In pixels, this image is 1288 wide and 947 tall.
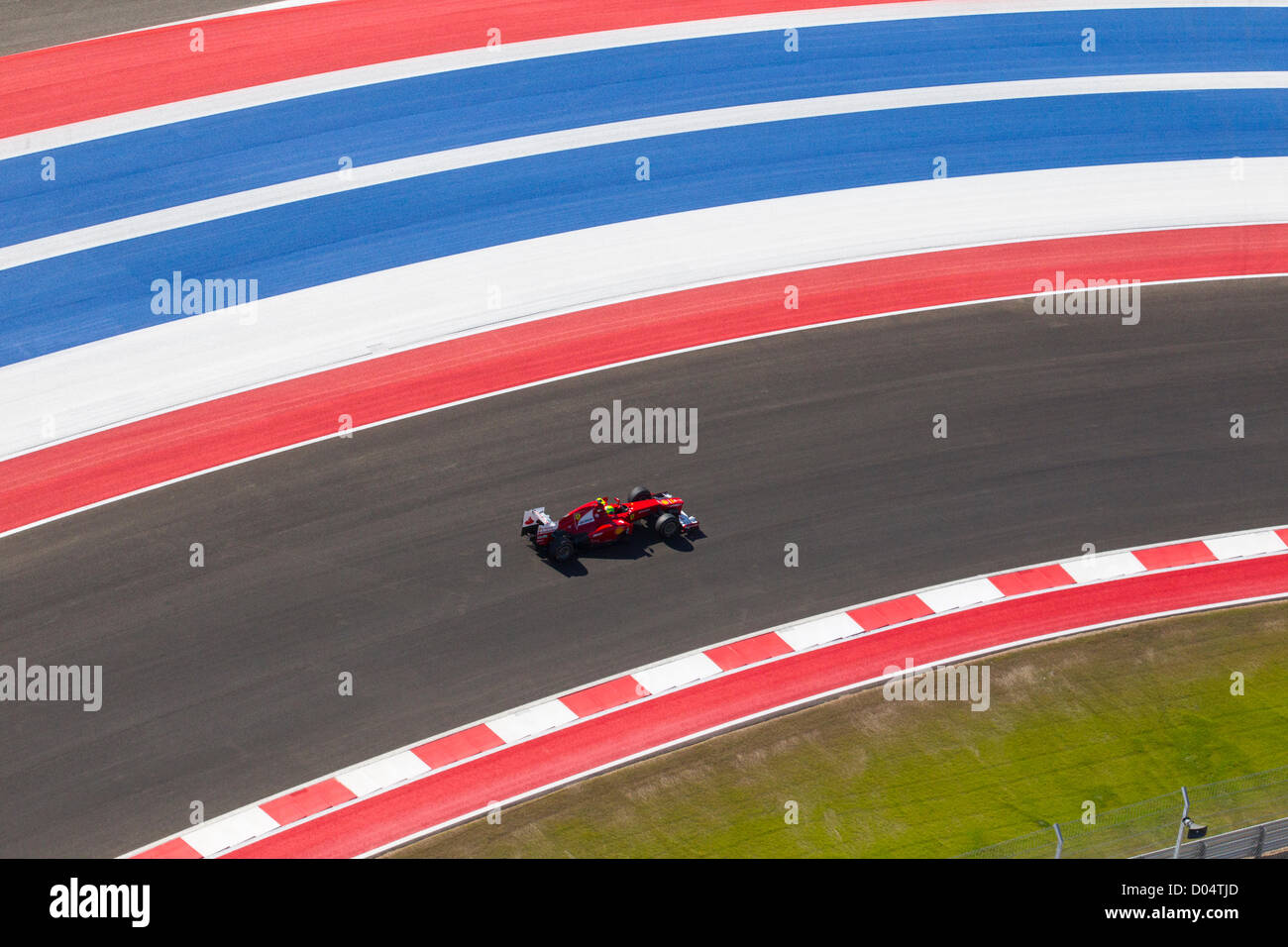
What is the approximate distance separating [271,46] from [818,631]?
2319 cm

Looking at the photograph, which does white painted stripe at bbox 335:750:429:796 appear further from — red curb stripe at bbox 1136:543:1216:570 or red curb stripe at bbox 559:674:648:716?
red curb stripe at bbox 1136:543:1216:570

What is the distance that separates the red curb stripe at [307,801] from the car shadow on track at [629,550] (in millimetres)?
5856

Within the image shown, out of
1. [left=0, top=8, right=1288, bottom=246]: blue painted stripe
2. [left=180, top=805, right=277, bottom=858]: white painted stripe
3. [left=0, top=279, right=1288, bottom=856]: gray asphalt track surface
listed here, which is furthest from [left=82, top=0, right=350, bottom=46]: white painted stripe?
[left=180, top=805, right=277, bottom=858]: white painted stripe

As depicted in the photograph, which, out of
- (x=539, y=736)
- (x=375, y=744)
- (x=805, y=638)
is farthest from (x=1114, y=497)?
(x=375, y=744)

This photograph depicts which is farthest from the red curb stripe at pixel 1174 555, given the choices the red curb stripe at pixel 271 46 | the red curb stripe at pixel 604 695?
the red curb stripe at pixel 271 46

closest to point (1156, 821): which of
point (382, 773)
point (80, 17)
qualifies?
point (382, 773)

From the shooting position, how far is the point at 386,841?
68.6ft

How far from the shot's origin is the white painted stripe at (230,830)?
2055cm

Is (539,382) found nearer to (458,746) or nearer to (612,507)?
(612,507)

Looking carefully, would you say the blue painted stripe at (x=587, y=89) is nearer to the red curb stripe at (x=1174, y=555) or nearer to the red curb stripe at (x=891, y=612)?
the red curb stripe at (x=1174, y=555)

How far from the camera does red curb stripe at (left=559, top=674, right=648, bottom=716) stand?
2327 centimetres

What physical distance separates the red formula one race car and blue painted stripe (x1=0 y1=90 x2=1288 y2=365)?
384 inches

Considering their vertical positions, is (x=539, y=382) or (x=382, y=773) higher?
(x=539, y=382)

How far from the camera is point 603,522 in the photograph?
2573 centimetres
